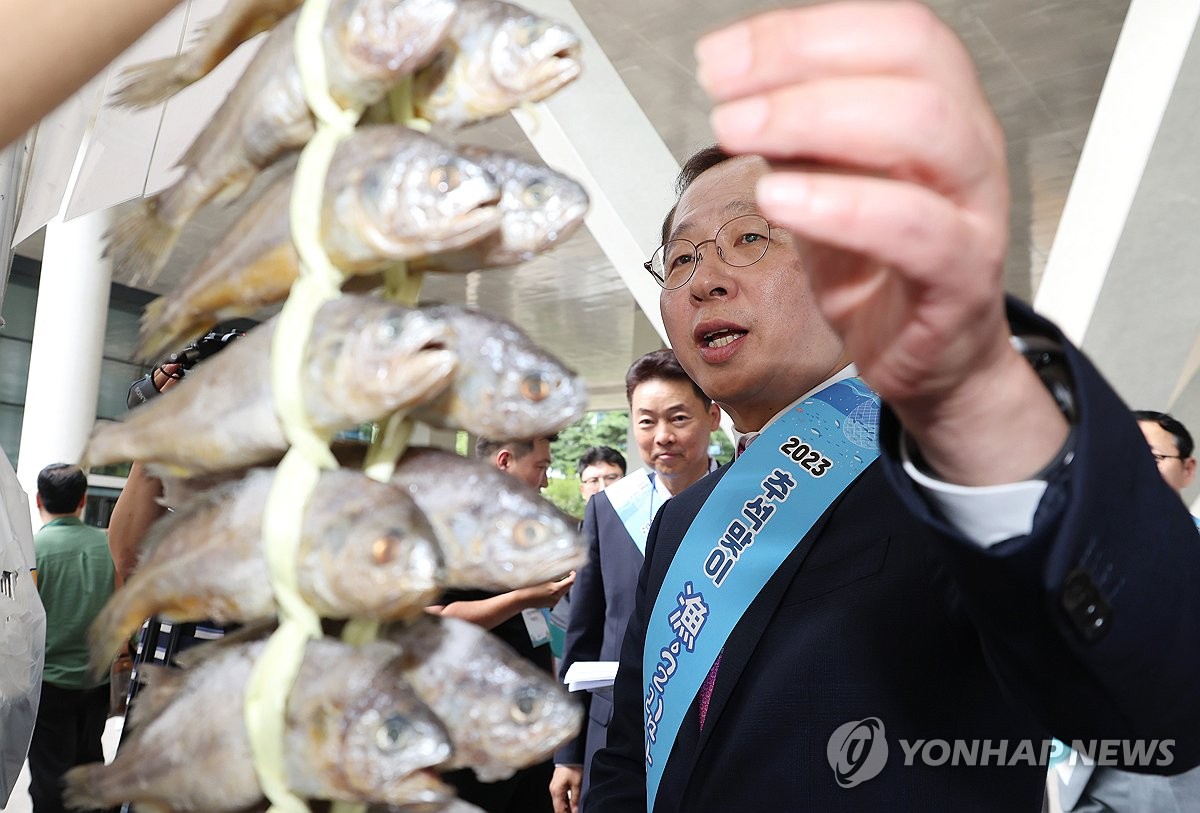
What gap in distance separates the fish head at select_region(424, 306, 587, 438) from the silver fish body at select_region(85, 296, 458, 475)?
0.08 feet

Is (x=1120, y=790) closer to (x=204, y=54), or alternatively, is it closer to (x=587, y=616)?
(x=587, y=616)

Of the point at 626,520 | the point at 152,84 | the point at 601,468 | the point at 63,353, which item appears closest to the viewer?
the point at 152,84

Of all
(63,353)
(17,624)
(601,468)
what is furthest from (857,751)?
(63,353)

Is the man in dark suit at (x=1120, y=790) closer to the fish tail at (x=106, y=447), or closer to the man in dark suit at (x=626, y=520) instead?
the man in dark suit at (x=626, y=520)

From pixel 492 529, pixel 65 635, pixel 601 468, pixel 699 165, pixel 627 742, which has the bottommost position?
pixel 601 468

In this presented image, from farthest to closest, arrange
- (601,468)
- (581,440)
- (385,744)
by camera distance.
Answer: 1. (581,440)
2. (601,468)
3. (385,744)

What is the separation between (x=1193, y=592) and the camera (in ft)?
2.54

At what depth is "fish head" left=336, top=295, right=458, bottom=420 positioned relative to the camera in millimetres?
503

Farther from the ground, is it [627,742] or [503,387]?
[503,387]

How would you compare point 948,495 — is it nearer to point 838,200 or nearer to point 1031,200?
point 838,200

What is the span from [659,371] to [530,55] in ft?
10.8

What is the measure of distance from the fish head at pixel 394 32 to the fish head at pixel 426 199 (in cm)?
5

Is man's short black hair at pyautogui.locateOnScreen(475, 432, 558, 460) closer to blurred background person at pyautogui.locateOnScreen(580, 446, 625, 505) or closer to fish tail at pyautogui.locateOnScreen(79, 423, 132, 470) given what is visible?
fish tail at pyautogui.locateOnScreen(79, 423, 132, 470)

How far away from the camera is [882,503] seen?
1.37 metres
